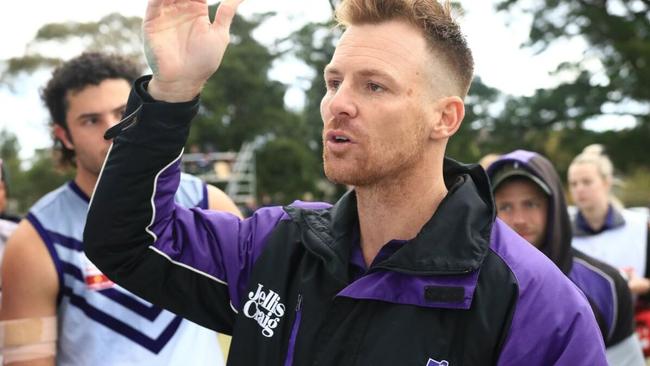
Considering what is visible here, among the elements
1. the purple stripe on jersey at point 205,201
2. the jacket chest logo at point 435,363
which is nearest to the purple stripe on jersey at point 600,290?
the purple stripe on jersey at point 205,201

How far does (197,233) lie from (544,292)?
3.11 ft

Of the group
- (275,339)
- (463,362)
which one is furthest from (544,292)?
(275,339)

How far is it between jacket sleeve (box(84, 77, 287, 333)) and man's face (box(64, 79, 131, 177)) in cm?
91

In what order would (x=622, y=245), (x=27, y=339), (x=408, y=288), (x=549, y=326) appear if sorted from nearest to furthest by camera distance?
(x=549, y=326) → (x=408, y=288) → (x=27, y=339) → (x=622, y=245)

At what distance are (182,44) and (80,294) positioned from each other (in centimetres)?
120

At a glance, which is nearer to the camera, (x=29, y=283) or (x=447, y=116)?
(x=447, y=116)

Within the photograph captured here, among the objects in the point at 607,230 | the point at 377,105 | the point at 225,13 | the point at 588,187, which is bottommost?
the point at 607,230

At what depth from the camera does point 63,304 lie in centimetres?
266

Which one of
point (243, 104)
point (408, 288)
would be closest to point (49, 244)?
point (408, 288)

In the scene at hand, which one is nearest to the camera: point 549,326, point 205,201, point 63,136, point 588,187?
point 549,326

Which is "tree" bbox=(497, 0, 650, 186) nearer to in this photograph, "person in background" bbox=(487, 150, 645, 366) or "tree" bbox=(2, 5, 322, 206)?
"tree" bbox=(2, 5, 322, 206)

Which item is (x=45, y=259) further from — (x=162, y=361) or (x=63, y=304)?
(x=162, y=361)

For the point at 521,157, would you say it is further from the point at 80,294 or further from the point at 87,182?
the point at 80,294

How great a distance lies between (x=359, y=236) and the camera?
2.06 meters
